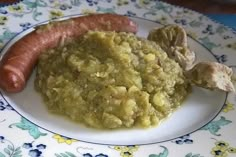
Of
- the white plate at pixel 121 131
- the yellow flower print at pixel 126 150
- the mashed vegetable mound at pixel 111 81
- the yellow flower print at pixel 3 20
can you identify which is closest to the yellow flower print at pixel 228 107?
the white plate at pixel 121 131

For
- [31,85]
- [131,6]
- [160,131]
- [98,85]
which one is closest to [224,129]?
[160,131]

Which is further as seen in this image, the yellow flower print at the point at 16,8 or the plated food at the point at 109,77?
the yellow flower print at the point at 16,8

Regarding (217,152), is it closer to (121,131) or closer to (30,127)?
(121,131)

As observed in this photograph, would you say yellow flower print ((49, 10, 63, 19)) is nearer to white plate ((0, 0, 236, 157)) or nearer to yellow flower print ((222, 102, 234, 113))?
white plate ((0, 0, 236, 157))

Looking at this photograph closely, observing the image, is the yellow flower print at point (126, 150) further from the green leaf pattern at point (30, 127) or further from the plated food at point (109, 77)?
the green leaf pattern at point (30, 127)

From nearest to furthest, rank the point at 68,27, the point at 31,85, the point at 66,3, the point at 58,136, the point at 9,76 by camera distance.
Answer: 1. the point at 58,136
2. the point at 9,76
3. the point at 31,85
4. the point at 68,27
5. the point at 66,3

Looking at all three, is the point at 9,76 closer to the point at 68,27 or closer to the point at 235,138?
the point at 68,27

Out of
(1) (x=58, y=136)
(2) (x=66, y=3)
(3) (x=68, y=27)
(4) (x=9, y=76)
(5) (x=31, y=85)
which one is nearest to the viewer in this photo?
(1) (x=58, y=136)
